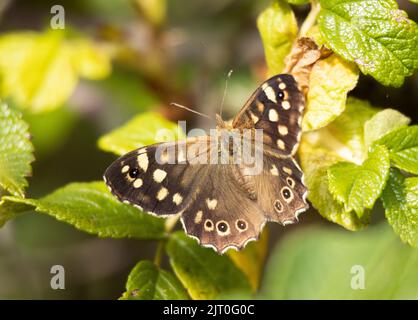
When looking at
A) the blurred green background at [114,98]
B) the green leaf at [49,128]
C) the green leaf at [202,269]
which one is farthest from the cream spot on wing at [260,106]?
the green leaf at [49,128]

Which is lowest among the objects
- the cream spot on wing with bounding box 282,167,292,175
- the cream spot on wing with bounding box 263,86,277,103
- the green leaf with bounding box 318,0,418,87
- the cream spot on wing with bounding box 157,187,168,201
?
the cream spot on wing with bounding box 157,187,168,201

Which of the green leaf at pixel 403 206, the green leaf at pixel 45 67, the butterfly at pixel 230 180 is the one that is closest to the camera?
Answer: the green leaf at pixel 403 206

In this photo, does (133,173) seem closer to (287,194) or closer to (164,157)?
(164,157)

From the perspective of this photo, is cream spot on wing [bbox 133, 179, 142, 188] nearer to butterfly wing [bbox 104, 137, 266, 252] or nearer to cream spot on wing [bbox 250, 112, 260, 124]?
butterfly wing [bbox 104, 137, 266, 252]

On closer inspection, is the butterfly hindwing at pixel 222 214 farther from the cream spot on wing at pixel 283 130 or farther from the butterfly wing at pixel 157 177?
the cream spot on wing at pixel 283 130

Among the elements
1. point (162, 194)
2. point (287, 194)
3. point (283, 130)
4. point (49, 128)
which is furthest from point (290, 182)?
point (49, 128)

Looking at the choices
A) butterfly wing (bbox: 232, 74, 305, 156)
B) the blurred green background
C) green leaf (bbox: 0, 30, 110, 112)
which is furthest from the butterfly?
green leaf (bbox: 0, 30, 110, 112)
